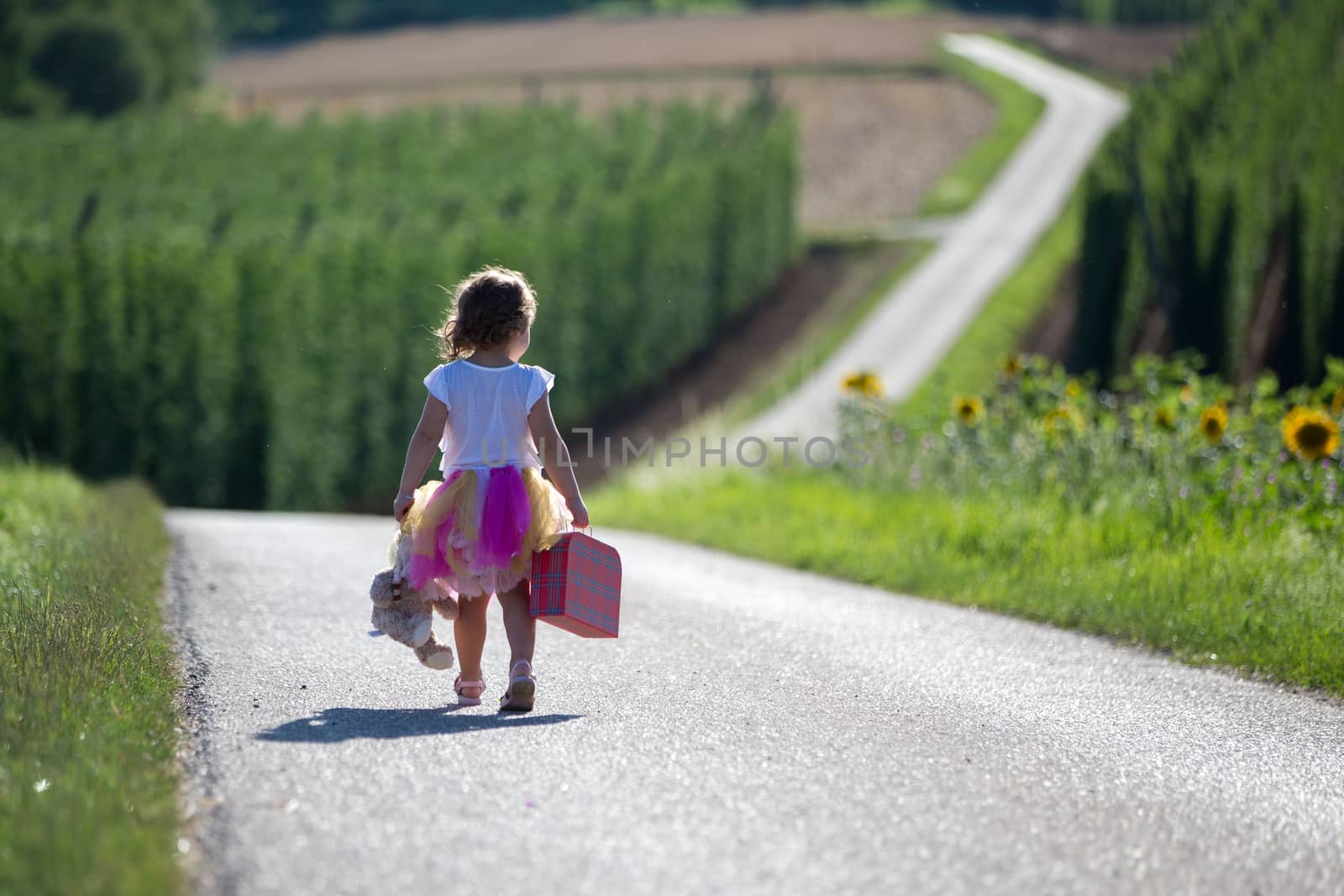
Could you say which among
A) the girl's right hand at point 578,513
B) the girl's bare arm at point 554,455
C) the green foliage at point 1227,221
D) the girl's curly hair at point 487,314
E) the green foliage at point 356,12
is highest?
the green foliage at point 356,12

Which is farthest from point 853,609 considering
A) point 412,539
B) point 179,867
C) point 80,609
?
point 179,867

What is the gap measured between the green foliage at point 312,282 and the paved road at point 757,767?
15.7 meters

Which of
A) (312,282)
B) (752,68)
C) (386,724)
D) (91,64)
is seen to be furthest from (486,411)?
(752,68)

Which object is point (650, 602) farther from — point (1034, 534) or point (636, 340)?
point (636, 340)

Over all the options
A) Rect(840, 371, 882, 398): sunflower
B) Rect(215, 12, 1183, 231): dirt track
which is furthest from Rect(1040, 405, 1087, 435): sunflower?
Rect(215, 12, 1183, 231): dirt track

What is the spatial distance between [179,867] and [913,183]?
164 feet

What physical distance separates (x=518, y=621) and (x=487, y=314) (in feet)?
3.81

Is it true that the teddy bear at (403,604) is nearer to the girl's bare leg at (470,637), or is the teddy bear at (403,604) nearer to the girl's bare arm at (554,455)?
the girl's bare leg at (470,637)

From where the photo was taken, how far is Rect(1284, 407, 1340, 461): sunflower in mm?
9688

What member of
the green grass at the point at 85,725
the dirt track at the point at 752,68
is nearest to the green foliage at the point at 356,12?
Answer: the dirt track at the point at 752,68

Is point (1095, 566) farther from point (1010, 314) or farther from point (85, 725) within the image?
point (1010, 314)

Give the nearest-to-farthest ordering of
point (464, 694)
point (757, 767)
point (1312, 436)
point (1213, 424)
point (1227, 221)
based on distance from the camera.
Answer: point (757, 767) → point (464, 694) → point (1312, 436) → point (1213, 424) → point (1227, 221)

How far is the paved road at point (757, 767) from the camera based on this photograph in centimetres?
405

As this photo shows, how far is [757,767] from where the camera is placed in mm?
5020
